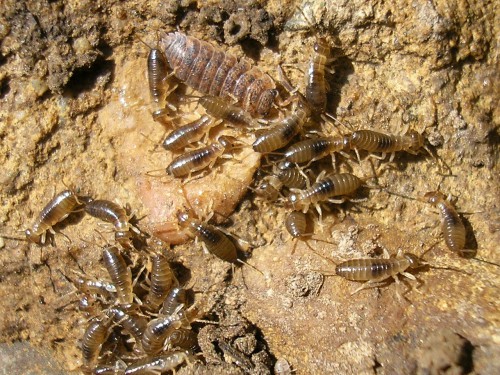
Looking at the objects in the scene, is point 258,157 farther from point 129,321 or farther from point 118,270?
point 129,321

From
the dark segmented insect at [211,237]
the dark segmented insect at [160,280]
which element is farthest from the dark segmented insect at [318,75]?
the dark segmented insect at [160,280]

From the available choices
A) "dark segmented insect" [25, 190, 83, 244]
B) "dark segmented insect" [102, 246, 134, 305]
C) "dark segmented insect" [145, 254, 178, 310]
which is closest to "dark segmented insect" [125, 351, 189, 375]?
"dark segmented insect" [145, 254, 178, 310]

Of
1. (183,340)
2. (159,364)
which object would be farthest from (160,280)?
(159,364)

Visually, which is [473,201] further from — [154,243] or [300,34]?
[154,243]

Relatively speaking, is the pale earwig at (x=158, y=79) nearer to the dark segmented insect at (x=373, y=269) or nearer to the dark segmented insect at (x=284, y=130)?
the dark segmented insect at (x=284, y=130)

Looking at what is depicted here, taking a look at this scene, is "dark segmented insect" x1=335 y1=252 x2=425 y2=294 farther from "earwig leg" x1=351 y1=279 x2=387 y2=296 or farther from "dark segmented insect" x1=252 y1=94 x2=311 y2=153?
"dark segmented insect" x1=252 y1=94 x2=311 y2=153

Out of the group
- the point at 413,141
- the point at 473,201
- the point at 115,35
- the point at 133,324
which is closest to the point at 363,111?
the point at 413,141
